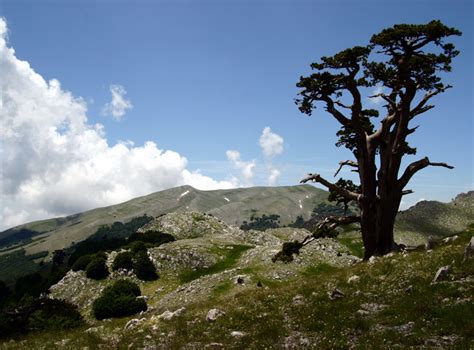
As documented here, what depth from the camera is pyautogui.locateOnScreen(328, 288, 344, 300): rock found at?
19422mm

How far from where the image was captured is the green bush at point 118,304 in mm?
51562

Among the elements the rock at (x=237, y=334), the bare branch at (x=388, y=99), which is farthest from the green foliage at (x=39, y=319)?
the bare branch at (x=388, y=99)

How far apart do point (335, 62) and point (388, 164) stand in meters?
8.86

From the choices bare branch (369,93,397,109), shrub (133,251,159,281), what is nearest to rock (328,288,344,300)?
bare branch (369,93,397,109)

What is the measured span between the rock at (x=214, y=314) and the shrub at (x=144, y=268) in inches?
2086

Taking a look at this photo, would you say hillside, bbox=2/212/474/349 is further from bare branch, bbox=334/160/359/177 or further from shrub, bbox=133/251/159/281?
shrub, bbox=133/251/159/281

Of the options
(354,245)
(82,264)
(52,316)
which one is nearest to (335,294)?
(52,316)

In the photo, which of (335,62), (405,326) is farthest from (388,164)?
(405,326)

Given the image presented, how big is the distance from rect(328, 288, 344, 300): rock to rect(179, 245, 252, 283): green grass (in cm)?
5281

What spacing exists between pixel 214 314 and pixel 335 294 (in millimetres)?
6083

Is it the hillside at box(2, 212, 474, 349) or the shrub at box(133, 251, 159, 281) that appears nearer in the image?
the hillside at box(2, 212, 474, 349)

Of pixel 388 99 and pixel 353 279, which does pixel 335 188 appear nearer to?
pixel 388 99

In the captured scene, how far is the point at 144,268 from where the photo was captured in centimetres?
7056

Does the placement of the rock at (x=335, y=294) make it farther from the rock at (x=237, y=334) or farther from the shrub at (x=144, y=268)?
the shrub at (x=144, y=268)
